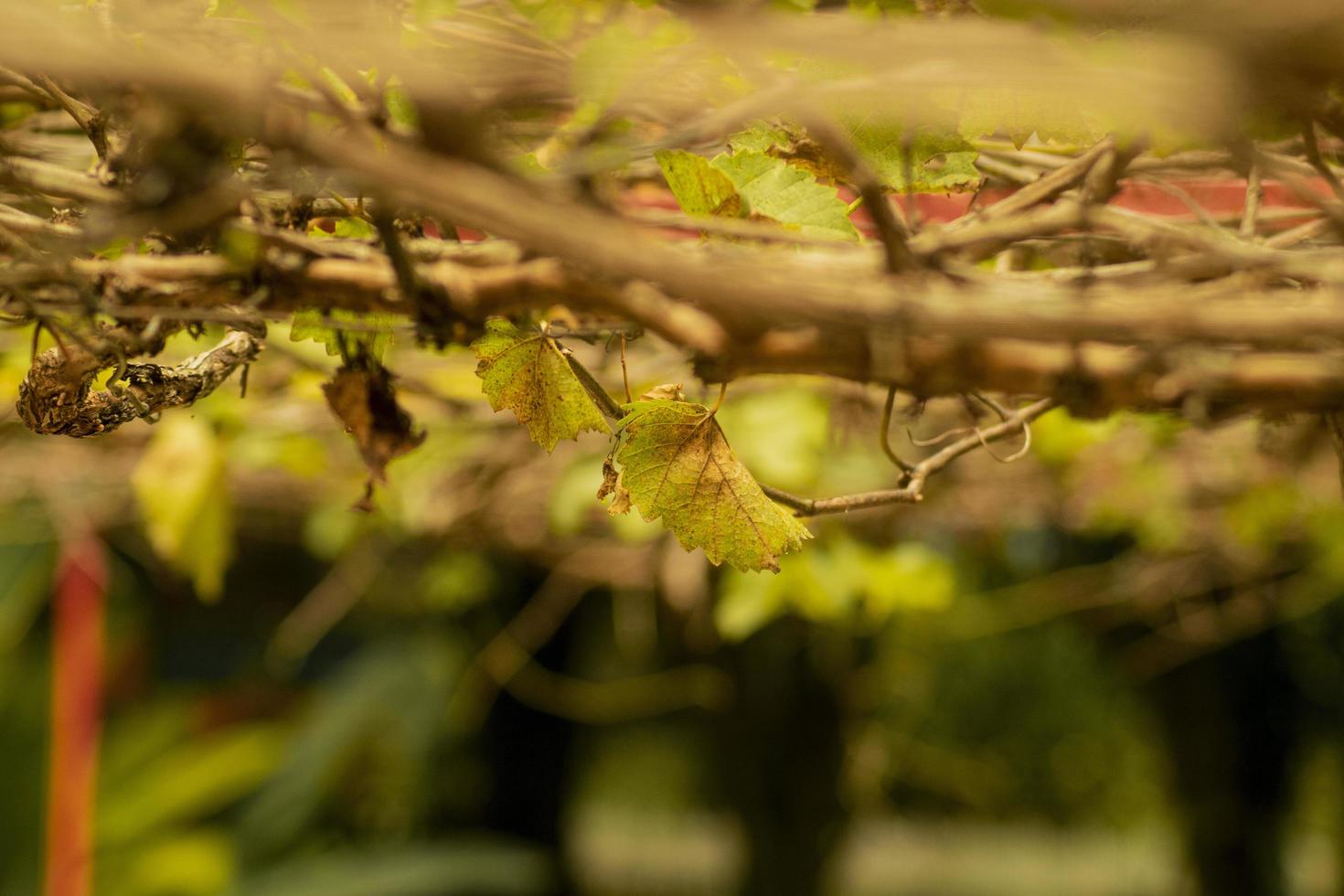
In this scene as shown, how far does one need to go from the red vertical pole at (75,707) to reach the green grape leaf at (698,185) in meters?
2.07

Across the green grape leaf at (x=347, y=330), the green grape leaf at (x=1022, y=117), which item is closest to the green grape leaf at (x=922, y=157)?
the green grape leaf at (x=1022, y=117)

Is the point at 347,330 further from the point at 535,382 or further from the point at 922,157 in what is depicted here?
the point at 922,157

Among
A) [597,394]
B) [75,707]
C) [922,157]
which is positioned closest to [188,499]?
[597,394]

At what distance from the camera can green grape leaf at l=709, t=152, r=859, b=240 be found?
1.74ft

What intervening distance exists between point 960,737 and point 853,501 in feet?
15.0

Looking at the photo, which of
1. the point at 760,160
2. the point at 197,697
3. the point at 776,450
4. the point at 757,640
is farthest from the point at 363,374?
the point at 197,697

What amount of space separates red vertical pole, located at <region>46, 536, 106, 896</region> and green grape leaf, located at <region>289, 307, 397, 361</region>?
1891 mm

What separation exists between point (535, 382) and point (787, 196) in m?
0.17

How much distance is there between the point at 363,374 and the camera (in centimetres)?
60

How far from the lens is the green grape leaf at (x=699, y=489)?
21.2 inches

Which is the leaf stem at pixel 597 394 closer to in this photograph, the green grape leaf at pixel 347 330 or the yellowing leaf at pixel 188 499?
the green grape leaf at pixel 347 330

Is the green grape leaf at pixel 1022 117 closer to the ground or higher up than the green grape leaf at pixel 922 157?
higher up

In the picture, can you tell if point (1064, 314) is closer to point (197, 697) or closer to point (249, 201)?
point (249, 201)

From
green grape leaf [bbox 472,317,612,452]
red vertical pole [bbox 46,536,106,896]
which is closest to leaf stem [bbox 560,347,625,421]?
green grape leaf [bbox 472,317,612,452]
